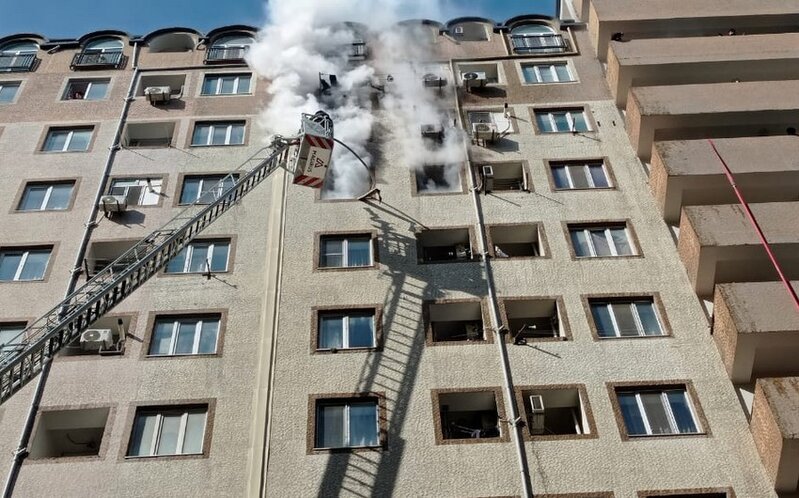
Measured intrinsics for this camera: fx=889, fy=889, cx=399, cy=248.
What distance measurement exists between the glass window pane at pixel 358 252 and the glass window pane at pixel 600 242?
590 cm

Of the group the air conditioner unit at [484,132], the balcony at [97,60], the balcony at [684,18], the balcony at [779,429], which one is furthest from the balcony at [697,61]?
the balcony at [97,60]

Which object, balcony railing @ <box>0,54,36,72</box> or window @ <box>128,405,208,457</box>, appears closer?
window @ <box>128,405,208,457</box>

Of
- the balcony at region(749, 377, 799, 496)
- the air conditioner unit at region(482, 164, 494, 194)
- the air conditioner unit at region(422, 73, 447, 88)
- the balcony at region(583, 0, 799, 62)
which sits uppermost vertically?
the balcony at region(583, 0, 799, 62)

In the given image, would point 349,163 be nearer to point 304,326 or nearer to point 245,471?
point 304,326

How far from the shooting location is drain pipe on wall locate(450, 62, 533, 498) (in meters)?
18.1

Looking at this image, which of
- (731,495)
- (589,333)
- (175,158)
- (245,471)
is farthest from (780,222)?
(175,158)

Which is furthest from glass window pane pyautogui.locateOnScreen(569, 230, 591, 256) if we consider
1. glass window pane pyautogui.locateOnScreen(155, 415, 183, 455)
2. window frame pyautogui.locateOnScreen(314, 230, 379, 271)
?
glass window pane pyautogui.locateOnScreen(155, 415, 183, 455)

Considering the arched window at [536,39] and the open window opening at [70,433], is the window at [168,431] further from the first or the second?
the arched window at [536,39]

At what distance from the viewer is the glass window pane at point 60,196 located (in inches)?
975

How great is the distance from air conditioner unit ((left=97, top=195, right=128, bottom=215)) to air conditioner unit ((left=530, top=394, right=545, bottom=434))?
1217 centimetres

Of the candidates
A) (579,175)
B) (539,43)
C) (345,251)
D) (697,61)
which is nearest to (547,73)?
(539,43)

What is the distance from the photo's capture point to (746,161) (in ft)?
76.5

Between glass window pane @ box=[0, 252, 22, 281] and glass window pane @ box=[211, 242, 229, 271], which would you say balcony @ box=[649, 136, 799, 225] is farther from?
glass window pane @ box=[0, 252, 22, 281]

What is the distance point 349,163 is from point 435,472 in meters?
10.6
